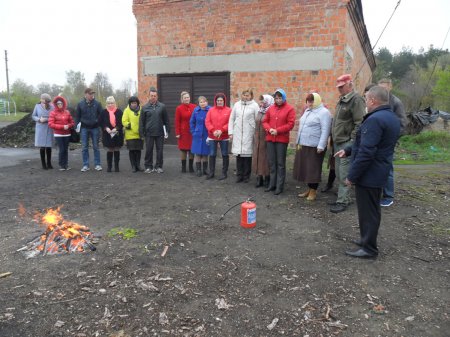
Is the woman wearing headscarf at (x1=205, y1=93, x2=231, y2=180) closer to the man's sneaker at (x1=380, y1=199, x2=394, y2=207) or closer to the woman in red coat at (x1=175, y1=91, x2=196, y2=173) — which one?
the woman in red coat at (x1=175, y1=91, x2=196, y2=173)

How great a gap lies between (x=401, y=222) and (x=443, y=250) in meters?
0.95

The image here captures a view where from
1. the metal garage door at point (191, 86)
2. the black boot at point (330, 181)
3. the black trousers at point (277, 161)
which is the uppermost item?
the metal garage door at point (191, 86)

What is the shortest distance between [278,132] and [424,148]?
9129 mm

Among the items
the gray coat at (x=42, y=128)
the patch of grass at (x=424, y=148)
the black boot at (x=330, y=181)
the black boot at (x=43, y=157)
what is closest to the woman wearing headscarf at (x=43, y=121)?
the gray coat at (x=42, y=128)

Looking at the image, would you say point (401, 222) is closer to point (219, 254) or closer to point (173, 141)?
point (219, 254)

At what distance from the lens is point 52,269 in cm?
371

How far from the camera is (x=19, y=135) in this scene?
14.7 m

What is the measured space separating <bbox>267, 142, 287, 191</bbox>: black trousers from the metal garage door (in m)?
5.28

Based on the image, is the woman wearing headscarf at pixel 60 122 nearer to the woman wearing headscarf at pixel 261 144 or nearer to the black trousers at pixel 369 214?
the woman wearing headscarf at pixel 261 144

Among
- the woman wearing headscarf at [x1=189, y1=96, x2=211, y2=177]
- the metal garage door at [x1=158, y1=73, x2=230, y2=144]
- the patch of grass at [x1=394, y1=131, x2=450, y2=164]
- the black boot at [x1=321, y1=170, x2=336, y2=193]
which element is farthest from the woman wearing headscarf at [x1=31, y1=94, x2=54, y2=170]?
the patch of grass at [x1=394, y1=131, x2=450, y2=164]

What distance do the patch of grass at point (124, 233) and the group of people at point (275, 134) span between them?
2.87m

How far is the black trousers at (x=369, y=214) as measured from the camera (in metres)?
3.95

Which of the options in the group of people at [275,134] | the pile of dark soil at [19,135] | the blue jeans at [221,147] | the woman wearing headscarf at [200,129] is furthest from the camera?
the pile of dark soil at [19,135]

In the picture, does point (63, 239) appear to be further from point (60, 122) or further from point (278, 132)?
point (60, 122)
